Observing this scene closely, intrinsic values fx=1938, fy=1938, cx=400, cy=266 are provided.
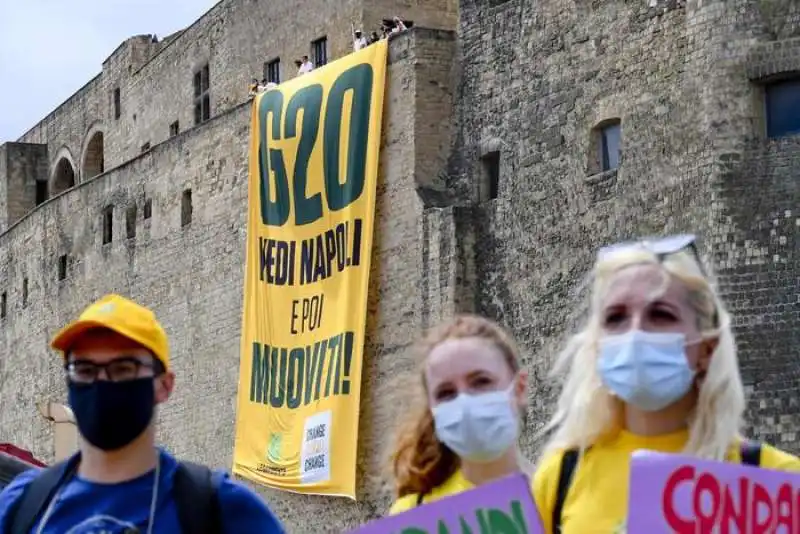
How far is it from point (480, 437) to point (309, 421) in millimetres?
16951

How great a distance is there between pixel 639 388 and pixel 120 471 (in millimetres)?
1296

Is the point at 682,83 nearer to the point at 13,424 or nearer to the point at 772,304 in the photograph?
the point at 772,304

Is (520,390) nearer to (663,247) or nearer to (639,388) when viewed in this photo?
(663,247)

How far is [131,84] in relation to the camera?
35969mm

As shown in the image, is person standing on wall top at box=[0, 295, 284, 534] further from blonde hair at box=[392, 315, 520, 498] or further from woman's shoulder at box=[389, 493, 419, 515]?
blonde hair at box=[392, 315, 520, 498]

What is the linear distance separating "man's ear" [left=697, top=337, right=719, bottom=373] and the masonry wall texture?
8497 mm

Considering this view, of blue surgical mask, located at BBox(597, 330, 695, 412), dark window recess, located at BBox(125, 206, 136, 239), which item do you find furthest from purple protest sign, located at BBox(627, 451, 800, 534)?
dark window recess, located at BBox(125, 206, 136, 239)

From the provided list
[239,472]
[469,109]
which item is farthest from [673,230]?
[239,472]

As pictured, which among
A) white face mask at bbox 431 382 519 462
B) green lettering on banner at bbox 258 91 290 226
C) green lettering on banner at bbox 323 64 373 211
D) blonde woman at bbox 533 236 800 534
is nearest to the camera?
blonde woman at bbox 533 236 800 534

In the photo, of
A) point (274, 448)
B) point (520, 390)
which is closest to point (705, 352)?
point (520, 390)

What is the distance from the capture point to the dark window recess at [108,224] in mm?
31031

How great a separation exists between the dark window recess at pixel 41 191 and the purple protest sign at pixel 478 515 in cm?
3701

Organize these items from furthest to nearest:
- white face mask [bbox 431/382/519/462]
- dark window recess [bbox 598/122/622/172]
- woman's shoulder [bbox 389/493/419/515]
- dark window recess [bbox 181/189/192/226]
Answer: dark window recess [bbox 181/189/192/226] < dark window recess [bbox 598/122/622/172] < woman's shoulder [bbox 389/493/419/515] < white face mask [bbox 431/382/519/462]

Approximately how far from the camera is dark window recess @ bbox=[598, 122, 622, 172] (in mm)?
18766
